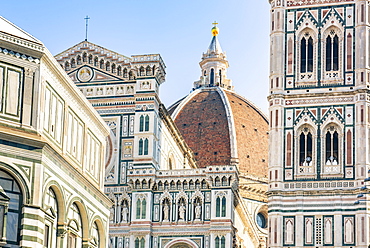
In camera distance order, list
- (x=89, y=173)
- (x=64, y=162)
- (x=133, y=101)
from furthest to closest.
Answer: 1. (x=133, y=101)
2. (x=89, y=173)
3. (x=64, y=162)

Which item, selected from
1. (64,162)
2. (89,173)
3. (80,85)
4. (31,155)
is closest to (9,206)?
(31,155)

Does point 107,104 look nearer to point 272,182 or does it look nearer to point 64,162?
point 272,182

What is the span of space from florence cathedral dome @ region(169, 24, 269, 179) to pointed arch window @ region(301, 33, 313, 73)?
106ft

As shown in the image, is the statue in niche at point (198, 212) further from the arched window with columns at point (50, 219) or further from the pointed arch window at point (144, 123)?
the arched window with columns at point (50, 219)

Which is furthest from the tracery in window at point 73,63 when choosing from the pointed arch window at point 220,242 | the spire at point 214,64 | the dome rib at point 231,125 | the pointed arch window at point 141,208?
the spire at point 214,64

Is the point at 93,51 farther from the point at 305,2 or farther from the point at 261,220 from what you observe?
the point at 261,220

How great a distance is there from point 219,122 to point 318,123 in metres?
38.1

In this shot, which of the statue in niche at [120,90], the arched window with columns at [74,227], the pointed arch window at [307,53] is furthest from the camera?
the statue in niche at [120,90]

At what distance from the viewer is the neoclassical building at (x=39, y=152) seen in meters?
16.6

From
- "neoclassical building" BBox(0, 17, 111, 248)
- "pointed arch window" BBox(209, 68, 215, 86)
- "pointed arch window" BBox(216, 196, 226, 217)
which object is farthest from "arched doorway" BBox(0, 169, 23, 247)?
"pointed arch window" BBox(209, 68, 215, 86)

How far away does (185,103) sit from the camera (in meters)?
82.1

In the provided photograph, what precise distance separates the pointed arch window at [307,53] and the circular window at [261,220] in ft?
92.9

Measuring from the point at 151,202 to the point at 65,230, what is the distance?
906 inches

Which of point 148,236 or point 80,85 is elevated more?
point 80,85
